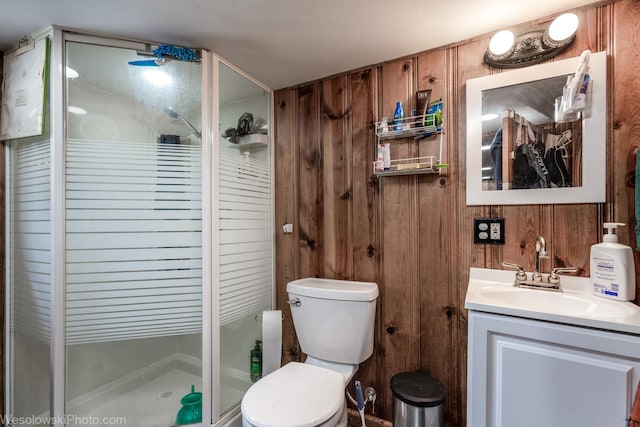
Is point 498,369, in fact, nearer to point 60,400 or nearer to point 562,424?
point 562,424

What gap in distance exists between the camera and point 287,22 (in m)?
1.24

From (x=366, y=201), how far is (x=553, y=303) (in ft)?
3.04

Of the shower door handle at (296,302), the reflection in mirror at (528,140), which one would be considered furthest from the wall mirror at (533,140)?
the shower door handle at (296,302)

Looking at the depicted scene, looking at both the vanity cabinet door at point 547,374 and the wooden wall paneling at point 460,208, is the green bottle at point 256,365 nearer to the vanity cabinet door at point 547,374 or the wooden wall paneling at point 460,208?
the wooden wall paneling at point 460,208

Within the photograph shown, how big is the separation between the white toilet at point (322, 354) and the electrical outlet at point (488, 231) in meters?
0.56

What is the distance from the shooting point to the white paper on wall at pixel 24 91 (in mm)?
1287

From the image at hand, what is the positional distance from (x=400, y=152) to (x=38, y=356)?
2069 millimetres

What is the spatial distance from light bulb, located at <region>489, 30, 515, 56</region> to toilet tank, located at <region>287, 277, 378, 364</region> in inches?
49.3

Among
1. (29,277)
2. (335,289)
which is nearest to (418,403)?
(335,289)

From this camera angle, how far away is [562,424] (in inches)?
34.4

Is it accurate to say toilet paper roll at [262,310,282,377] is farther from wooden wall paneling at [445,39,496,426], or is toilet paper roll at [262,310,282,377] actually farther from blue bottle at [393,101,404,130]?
blue bottle at [393,101,404,130]

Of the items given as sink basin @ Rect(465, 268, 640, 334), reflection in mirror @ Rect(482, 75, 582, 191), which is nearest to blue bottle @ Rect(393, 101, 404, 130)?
reflection in mirror @ Rect(482, 75, 582, 191)

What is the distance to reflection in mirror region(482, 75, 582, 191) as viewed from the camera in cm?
118

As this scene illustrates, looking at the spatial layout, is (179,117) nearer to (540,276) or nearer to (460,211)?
(460,211)
